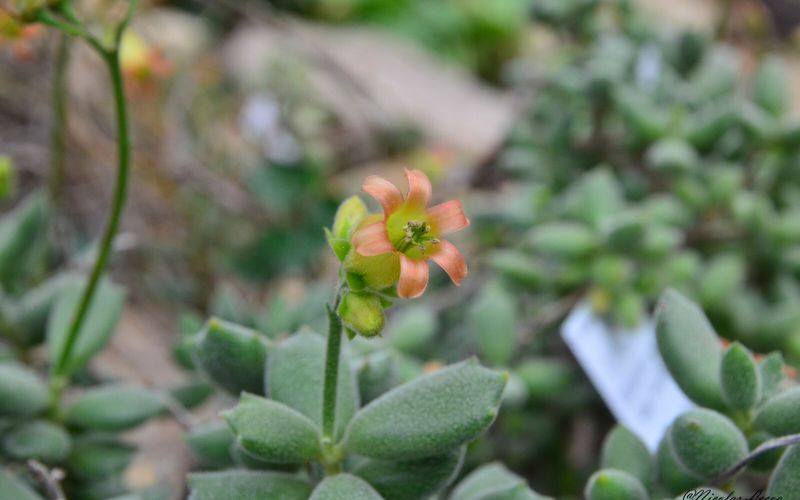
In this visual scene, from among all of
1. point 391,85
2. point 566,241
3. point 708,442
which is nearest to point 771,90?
point 566,241

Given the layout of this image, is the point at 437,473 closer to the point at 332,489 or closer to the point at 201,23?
the point at 332,489

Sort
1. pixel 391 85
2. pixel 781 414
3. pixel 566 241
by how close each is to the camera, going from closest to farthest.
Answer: pixel 781 414 < pixel 566 241 < pixel 391 85

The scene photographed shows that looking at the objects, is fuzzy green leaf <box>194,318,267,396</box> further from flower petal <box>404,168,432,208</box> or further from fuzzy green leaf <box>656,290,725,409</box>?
fuzzy green leaf <box>656,290,725,409</box>

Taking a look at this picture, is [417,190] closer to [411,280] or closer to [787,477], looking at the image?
[411,280]

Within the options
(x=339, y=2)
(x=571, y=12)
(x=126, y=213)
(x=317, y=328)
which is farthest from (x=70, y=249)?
(x=339, y=2)

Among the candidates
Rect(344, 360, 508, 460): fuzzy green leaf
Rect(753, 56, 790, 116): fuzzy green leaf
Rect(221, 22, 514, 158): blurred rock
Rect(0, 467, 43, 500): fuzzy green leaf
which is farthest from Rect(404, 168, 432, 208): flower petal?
Rect(221, 22, 514, 158): blurred rock
